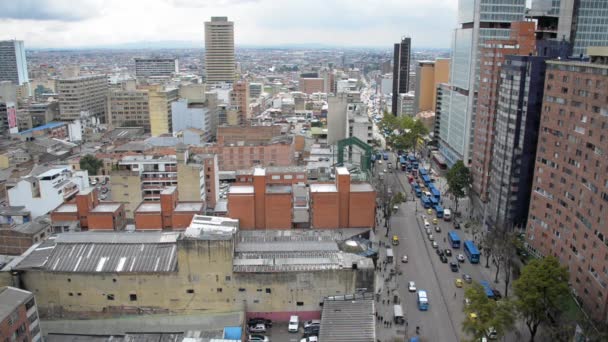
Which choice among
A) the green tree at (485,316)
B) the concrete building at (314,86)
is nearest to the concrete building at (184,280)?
the green tree at (485,316)

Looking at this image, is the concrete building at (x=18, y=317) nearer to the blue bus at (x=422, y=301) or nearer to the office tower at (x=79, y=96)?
the blue bus at (x=422, y=301)

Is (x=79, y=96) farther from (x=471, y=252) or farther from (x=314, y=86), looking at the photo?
(x=471, y=252)

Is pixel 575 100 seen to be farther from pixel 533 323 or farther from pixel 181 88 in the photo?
pixel 181 88

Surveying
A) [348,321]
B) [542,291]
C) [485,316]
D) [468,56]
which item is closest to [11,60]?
[468,56]

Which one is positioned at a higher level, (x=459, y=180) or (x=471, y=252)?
(x=459, y=180)

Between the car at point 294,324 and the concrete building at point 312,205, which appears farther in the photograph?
the concrete building at point 312,205

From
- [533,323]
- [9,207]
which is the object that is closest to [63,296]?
[9,207]
